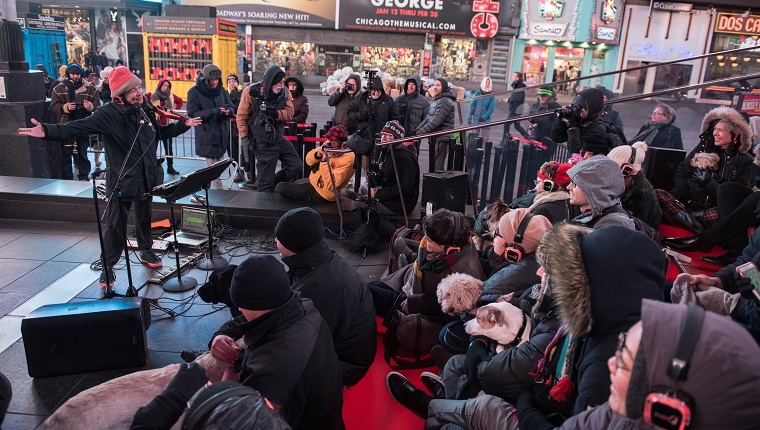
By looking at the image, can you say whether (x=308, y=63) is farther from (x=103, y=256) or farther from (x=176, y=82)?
(x=103, y=256)

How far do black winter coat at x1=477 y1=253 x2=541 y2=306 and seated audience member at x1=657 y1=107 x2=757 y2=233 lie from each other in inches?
116

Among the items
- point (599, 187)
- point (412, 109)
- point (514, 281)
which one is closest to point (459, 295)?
point (514, 281)

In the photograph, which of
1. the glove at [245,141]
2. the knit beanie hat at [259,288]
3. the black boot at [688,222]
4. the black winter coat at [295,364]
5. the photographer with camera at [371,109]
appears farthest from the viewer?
the photographer with camera at [371,109]

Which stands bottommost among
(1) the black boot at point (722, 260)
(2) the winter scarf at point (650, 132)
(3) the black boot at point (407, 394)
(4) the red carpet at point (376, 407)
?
(4) the red carpet at point (376, 407)

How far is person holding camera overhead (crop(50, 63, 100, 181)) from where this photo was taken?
8.57 metres

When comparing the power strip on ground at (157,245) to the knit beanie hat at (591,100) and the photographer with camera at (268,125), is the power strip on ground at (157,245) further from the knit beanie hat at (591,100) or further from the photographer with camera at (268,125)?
the knit beanie hat at (591,100)

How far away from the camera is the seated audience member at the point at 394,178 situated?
634 centimetres

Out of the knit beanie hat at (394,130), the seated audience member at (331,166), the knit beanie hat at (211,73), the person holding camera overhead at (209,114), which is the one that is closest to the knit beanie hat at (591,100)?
the knit beanie hat at (394,130)

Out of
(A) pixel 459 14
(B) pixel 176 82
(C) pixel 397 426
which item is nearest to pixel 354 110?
(C) pixel 397 426

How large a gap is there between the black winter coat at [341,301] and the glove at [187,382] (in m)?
1.24

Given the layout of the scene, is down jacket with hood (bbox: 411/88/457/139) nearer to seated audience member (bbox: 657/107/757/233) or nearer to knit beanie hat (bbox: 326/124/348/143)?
knit beanie hat (bbox: 326/124/348/143)

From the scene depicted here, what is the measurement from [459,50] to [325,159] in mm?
20158

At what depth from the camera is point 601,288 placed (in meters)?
1.97

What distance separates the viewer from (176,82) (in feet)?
51.0
